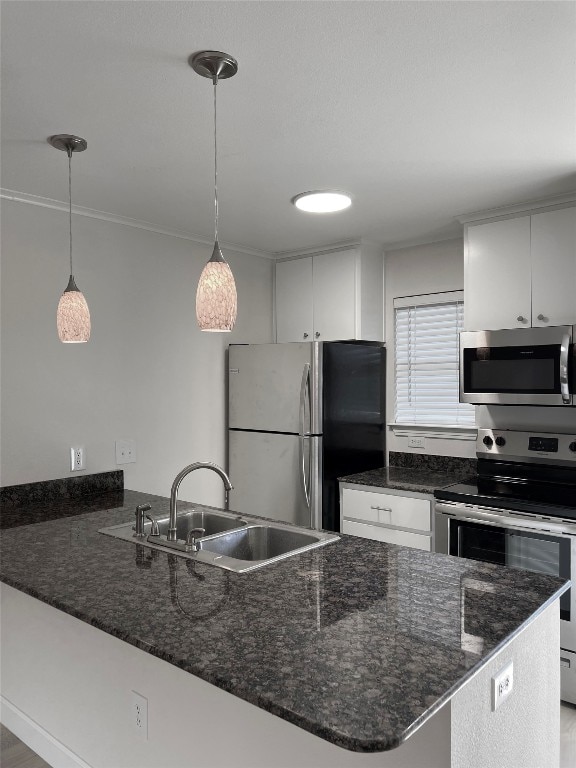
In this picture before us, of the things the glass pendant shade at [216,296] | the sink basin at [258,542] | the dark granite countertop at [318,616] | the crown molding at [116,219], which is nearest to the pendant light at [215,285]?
the glass pendant shade at [216,296]

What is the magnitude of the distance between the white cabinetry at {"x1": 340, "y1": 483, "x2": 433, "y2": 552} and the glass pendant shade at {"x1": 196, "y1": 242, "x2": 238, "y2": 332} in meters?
1.83

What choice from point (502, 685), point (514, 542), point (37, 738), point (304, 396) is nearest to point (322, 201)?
point (304, 396)

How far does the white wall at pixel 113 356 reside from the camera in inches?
112

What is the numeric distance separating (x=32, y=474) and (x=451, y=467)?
240 centimetres

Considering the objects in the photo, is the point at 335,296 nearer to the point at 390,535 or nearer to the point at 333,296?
the point at 333,296

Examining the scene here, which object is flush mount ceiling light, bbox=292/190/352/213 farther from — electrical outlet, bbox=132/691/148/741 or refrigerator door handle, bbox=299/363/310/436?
electrical outlet, bbox=132/691/148/741

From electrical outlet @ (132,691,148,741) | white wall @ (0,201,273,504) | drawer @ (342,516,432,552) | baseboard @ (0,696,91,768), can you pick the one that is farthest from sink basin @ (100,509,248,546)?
drawer @ (342,516,432,552)

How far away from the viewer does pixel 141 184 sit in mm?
2699

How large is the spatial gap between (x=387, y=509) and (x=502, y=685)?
73.0 inches

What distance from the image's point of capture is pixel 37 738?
217cm

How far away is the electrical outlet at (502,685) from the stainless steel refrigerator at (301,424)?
79.3 inches

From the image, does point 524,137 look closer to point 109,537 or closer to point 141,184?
point 141,184

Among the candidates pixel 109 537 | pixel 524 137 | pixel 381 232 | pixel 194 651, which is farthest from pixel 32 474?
pixel 524 137

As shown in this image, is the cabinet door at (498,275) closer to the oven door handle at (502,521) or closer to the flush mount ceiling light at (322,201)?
the flush mount ceiling light at (322,201)
